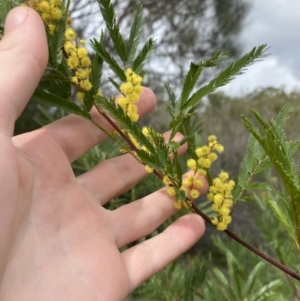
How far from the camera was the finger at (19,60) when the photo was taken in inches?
18.5

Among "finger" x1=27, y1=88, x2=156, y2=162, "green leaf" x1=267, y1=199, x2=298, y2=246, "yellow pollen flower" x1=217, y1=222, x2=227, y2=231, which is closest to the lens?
"green leaf" x1=267, y1=199, x2=298, y2=246

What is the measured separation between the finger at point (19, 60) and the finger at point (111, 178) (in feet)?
0.70

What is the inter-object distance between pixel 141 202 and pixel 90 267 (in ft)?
0.55

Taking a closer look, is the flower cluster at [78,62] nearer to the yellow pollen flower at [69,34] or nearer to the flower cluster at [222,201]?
the yellow pollen flower at [69,34]

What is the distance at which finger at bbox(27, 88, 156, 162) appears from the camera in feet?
2.18

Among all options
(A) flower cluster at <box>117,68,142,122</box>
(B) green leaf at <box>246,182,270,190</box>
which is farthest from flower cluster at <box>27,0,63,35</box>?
(B) green leaf at <box>246,182,270,190</box>

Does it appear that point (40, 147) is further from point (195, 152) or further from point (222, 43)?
point (222, 43)

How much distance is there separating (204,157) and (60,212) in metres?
0.25

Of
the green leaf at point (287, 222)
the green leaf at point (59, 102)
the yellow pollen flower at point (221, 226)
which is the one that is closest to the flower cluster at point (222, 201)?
the yellow pollen flower at point (221, 226)

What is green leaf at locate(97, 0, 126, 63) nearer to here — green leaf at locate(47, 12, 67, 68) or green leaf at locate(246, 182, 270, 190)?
green leaf at locate(47, 12, 67, 68)

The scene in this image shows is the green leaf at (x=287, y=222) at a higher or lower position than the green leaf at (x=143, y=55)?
lower

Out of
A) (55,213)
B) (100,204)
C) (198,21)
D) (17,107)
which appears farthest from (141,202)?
(198,21)

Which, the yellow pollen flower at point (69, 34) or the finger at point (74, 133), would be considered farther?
the finger at point (74, 133)

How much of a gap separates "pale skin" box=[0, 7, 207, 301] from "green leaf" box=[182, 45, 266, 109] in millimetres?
195
